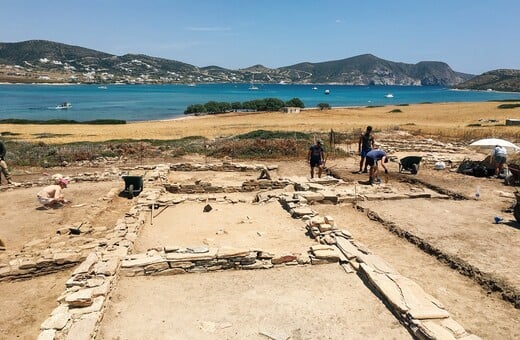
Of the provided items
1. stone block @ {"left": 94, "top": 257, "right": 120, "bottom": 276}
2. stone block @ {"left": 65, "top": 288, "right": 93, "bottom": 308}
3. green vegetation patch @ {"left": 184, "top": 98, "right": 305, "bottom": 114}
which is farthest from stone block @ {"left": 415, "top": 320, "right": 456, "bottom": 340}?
green vegetation patch @ {"left": 184, "top": 98, "right": 305, "bottom": 114}

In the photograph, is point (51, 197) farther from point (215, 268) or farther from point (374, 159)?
point (374, 159)

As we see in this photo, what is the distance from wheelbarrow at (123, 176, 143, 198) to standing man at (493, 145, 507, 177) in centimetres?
1517

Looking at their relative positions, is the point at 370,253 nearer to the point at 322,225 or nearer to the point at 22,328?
the point at 322,225

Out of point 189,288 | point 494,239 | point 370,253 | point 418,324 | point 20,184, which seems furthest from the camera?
point 20,184

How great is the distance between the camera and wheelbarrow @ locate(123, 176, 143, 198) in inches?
635

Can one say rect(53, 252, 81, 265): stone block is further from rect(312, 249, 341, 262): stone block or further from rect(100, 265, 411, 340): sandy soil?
rect(312, 249, 341, 262): stone block

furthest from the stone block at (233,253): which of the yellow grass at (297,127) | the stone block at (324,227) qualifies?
the yellow grass at (297,127)

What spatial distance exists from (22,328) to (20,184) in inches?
454

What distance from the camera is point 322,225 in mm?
11258

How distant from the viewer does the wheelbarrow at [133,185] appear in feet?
53.0

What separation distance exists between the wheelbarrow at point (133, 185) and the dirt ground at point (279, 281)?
110cm

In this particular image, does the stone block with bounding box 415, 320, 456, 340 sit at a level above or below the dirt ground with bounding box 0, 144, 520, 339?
above

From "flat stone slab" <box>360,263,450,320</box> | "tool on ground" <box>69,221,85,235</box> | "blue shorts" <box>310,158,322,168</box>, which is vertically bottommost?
"tool on ground" <box>69,221,85,235</box>

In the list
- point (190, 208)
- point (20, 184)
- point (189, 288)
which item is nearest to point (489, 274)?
point (189, 288)
